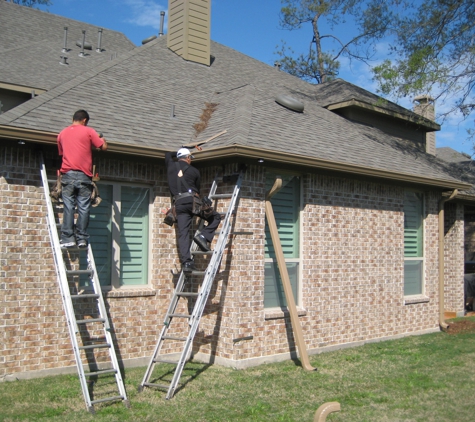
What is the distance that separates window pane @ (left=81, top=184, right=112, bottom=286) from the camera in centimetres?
909

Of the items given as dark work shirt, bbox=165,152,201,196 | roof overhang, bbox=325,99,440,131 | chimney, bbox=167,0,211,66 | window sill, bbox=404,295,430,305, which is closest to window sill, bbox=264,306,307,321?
dark work shirt, bbox=165,152,201,196

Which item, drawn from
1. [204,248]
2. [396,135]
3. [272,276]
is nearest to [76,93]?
[204,248]

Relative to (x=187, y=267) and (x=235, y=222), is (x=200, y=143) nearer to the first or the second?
(x=235, y=222)

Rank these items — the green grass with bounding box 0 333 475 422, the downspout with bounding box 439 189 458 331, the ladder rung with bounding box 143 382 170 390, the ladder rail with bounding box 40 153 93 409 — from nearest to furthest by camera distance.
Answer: the green grass with bounding box 0 333 475 422, the ladder rail with bounding box 40 153 93 409, the ladder rung with bounding box 143 382 170 390, the downspout with bounding box 439 189 458 331

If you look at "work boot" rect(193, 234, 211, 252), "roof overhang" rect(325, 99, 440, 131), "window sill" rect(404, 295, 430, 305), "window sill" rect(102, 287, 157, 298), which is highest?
"roof overhang" rect(325, 99, 440, 131)

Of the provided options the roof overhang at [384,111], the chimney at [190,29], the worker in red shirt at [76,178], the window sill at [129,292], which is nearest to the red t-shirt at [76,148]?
the worker in red shirt at [76,178]

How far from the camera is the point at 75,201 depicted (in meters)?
8.02

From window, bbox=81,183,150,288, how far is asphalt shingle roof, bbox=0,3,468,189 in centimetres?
86

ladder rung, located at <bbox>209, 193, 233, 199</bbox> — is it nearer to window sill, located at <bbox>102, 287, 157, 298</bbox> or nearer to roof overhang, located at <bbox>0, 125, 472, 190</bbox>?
roof overhang, located at <bbox>0, 125, 472, 190</bbox>

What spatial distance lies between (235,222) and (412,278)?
5.07 m

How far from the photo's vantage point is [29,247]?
8.29 metres

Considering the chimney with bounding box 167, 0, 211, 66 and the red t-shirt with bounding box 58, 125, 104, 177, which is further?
the chimney with bounding box 167, 0, 211, 66

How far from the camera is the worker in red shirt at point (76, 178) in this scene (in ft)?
25.9

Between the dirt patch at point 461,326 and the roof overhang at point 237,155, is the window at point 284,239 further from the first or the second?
the dirt patch at point 461,326
